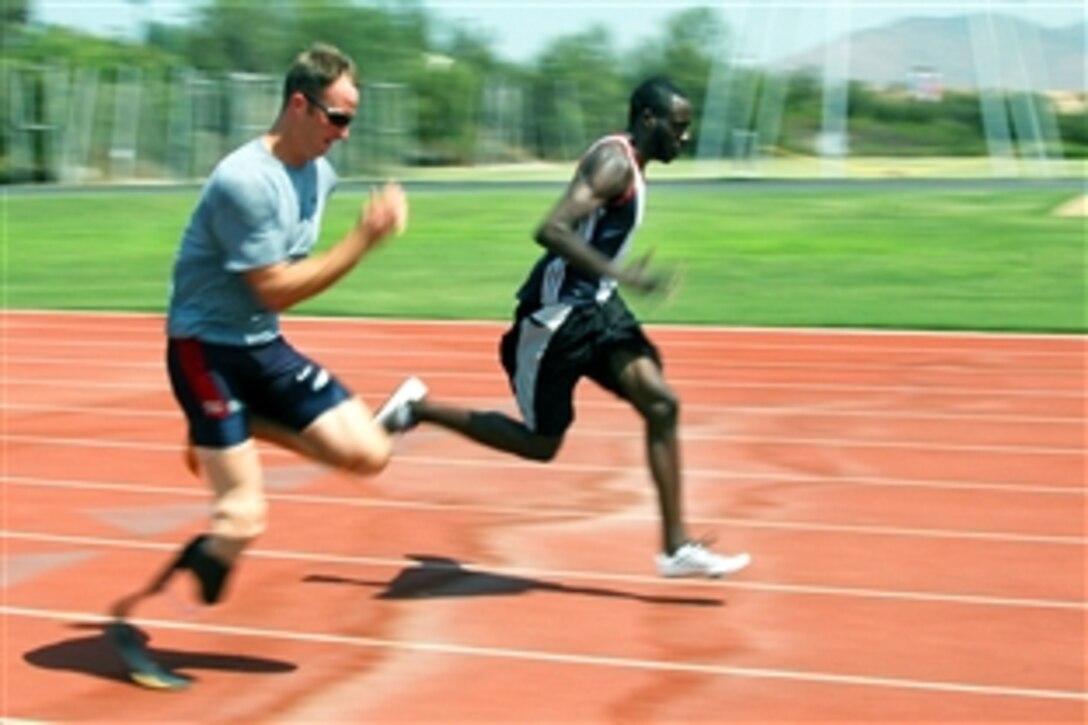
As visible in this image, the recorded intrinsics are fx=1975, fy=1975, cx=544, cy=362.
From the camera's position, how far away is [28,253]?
2638 cm

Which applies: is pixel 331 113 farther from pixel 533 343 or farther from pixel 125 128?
pixel 125 128

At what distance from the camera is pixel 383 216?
5.29 m

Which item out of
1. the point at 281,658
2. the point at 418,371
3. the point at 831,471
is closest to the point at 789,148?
the point at 418,371

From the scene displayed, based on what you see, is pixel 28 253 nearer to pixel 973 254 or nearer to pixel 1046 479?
pixel 973 254

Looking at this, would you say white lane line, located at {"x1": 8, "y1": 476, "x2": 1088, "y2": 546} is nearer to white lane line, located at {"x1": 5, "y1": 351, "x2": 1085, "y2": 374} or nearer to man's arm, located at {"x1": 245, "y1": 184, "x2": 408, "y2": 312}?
man's arm, located at {"x1": 245, "y1": 184, "x2": 408, "y2": 312}

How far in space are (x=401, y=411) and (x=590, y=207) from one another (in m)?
1.21

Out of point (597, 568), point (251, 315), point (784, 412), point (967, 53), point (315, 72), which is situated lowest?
point (784, 412)

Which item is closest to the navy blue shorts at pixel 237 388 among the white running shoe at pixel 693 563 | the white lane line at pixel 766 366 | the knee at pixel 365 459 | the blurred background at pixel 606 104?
the knee at pixel 365 459

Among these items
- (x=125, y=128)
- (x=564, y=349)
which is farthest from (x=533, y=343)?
(x=125, y=128)

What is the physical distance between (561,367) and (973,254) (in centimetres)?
1750

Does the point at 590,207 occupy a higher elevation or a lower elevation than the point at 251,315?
higher

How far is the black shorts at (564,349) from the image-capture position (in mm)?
6938

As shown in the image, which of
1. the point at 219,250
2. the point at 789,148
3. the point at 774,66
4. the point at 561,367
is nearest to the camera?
the point at 219,250

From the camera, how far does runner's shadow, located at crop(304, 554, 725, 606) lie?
22.6 feet
